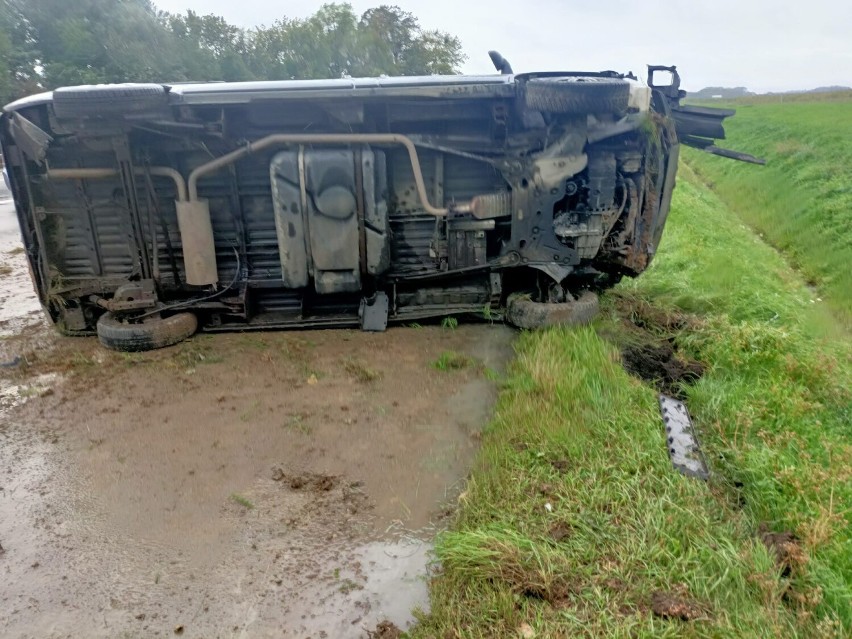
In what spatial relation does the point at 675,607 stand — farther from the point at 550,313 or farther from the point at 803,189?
the point at 803,189

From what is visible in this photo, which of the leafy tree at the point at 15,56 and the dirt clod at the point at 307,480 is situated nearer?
the dirt clod at the point at 307,480

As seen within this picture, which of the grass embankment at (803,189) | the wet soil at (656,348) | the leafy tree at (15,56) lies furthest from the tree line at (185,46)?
the wet soil at (656,348)

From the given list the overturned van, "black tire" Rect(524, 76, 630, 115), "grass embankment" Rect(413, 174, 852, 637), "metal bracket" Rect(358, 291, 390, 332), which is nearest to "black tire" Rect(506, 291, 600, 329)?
the overturned van

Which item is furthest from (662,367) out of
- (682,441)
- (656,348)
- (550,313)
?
(682,441)

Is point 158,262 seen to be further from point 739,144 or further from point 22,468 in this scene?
point 739,144

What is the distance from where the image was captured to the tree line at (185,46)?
29453mm

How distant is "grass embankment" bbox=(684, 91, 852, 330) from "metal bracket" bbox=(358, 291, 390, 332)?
526 cm

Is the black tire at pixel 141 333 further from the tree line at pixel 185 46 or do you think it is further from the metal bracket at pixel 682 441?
the tree line at pixel 185 46

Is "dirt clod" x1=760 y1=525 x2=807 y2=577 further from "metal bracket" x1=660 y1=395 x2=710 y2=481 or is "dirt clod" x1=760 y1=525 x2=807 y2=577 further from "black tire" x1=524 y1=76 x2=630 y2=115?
"black tire" x1=524 y1=76 x2=630 y2=115

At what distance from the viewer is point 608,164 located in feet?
17.9

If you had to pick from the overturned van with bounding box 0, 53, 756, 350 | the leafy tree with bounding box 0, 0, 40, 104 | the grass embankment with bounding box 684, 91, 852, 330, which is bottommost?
the grass embankment with bounding box 684, 91, 852, 330

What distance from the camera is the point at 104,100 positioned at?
4.91m

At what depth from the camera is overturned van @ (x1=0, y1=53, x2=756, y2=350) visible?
516cm

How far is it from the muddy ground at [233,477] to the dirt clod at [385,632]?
4 centimetres
